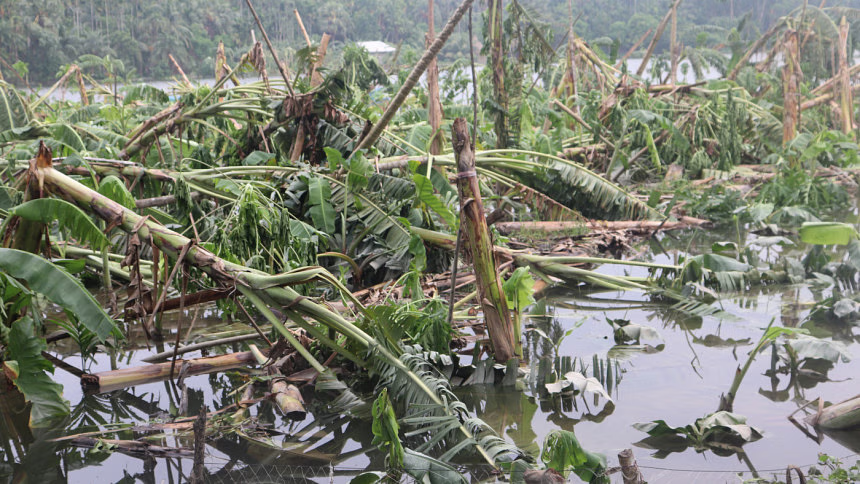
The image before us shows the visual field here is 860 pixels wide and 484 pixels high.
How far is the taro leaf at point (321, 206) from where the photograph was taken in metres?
5.80

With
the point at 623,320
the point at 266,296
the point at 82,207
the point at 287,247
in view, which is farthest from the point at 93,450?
the point at 623,320

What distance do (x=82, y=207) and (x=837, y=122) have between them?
13.5m

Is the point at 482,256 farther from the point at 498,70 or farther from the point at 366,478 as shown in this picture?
the point at 498,70

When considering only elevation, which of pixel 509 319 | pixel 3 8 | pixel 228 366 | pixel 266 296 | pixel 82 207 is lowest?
pixel 228 366

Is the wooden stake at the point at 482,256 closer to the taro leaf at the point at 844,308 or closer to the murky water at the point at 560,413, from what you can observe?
the murky water at the point at 560,413

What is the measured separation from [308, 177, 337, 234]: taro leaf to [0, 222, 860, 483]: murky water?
1167 millimetres

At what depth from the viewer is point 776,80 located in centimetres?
1464

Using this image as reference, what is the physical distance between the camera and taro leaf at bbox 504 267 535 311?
412 cm

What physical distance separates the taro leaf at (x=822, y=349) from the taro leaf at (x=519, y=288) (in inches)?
59.9

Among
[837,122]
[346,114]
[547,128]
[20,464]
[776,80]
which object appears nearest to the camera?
[20,464]

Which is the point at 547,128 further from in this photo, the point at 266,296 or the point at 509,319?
the point at 266,296

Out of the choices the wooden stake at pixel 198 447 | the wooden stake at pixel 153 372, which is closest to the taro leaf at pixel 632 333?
the wooden stake at pixel 153 372

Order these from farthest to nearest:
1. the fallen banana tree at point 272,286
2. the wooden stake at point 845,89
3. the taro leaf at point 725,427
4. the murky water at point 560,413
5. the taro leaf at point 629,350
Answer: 1. the wooden stake at point 845,89
2. the taro leaf at point 629,350
3. the fallen banana tree at point 272,286
4. the taro leaf at point 725,427
5. the murky water at point 560,413

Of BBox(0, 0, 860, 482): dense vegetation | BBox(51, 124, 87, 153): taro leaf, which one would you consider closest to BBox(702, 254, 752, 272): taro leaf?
BBox(0, 0, 860, 482): dense vegetation
